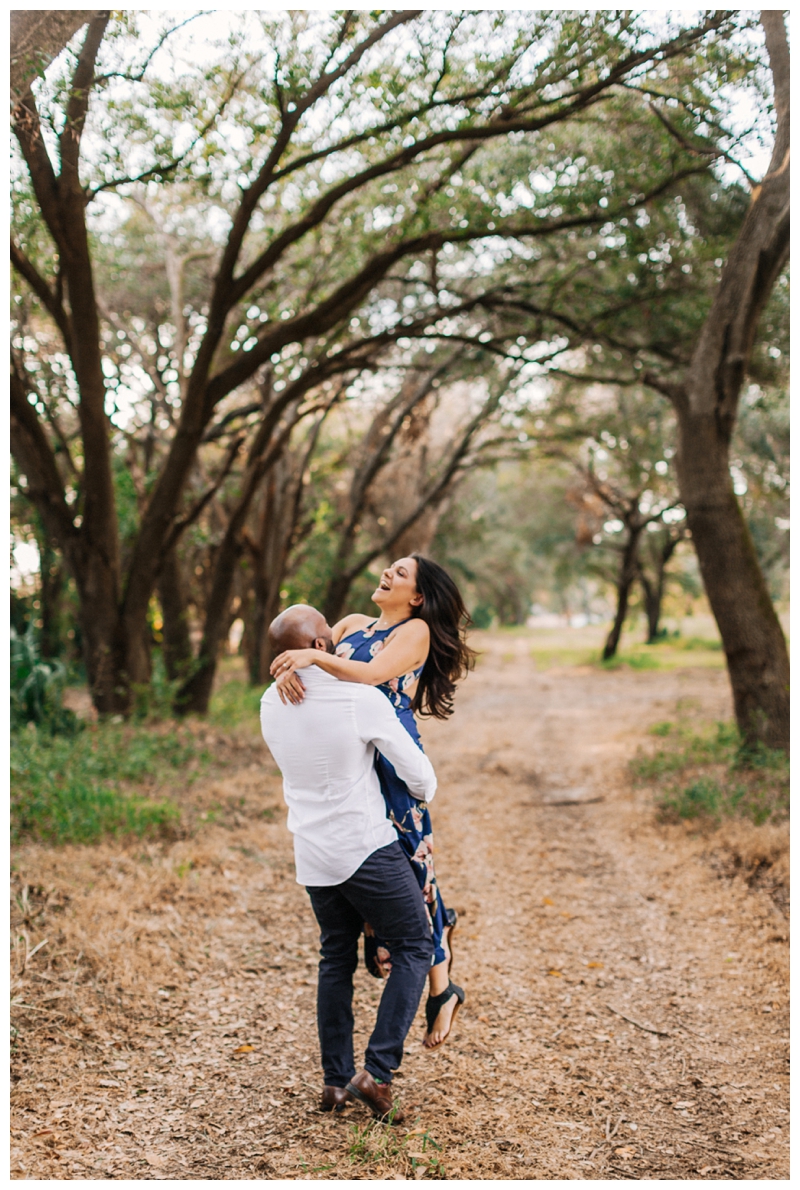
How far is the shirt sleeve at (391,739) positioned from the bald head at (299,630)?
0.76 feet

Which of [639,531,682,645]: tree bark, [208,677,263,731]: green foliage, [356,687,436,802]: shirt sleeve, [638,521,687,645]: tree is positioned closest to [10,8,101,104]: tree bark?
[356,687,436,802]: shirt sleeve

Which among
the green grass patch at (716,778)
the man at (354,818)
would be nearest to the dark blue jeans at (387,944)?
the man at (354,818)

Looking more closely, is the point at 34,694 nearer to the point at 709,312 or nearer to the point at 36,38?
the point at 36,38

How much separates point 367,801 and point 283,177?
6.19 m

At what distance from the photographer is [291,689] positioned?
8.93ft

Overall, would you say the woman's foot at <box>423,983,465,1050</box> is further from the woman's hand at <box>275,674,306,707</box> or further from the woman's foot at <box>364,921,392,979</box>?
the woman's hand at <box>275,674,306,707</box>

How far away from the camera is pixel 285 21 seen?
5.82 meters

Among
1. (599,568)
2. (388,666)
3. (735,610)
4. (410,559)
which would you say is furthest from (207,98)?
(599,568)

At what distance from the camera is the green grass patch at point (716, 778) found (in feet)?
20.5

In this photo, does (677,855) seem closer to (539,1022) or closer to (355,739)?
(539,1022)

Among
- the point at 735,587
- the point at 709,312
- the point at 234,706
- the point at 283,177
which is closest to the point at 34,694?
the point at 234,706

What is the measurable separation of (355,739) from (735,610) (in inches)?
232

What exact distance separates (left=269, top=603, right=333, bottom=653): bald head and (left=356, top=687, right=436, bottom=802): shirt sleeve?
0.76 feet

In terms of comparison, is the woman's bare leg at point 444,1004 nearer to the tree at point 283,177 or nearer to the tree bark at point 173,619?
the tree at point 283,177
